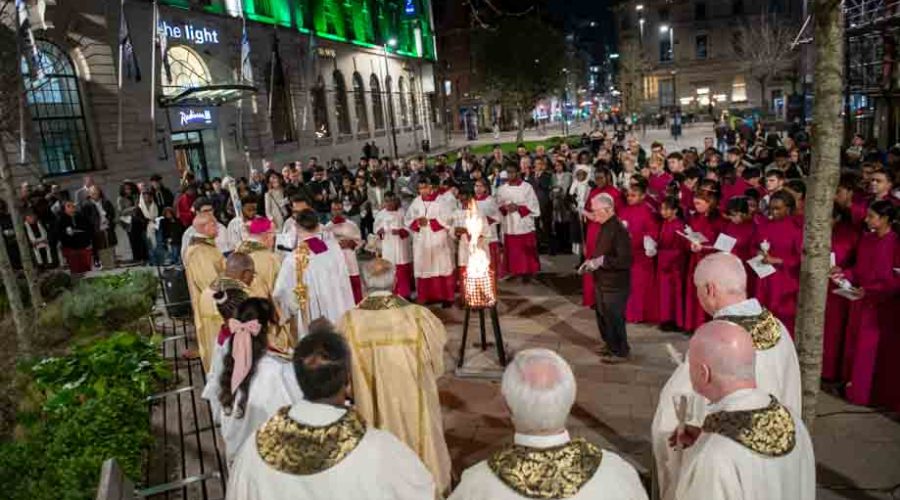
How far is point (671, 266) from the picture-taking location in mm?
7953

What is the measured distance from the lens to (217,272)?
22.5 feet

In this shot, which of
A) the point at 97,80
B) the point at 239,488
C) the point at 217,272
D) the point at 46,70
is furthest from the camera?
the point at 97,80

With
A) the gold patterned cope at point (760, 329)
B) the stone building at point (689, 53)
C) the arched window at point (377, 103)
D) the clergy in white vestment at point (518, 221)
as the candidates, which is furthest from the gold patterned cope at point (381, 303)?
the stone building at point (689, 53)

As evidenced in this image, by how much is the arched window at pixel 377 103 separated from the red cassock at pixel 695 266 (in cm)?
3565

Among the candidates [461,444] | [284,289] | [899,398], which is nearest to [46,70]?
[284,289]

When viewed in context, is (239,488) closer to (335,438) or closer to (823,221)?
(335,438)

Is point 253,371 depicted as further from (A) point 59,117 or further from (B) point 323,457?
(A) point 59,117

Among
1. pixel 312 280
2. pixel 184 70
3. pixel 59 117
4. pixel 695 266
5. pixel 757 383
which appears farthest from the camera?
pixel 184 70

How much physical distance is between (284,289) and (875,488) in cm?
512

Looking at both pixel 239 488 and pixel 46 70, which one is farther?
pixel 46 70

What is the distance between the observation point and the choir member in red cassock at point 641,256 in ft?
26.9

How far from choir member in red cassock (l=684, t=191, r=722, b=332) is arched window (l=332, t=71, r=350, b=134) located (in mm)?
31620

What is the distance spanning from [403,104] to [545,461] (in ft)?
150

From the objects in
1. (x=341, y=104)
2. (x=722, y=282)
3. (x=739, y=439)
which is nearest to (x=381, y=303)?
(x=722, y=282)
